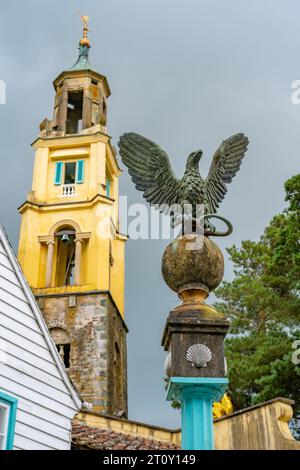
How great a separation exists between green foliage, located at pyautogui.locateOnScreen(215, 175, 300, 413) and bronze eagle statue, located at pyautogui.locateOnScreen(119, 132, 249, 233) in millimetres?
10260

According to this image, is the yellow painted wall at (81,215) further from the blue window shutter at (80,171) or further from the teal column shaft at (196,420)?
the teal column shaft at (196,420)

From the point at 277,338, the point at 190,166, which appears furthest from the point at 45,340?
the point at 277,338

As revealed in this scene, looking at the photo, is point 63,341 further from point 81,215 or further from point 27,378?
point 27,378

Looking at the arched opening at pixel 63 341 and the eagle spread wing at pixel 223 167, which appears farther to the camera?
the arched opening at pixel 63 341

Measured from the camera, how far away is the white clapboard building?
28.3 feet

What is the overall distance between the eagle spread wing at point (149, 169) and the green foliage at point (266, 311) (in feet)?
34.9

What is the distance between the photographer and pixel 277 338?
19.1m

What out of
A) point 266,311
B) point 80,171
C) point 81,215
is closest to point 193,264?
point 266,311

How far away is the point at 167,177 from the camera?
18.9 feet

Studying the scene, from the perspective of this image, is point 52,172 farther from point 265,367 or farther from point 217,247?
point 217,247

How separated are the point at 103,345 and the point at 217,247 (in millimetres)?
20777

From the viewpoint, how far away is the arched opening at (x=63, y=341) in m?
25.7

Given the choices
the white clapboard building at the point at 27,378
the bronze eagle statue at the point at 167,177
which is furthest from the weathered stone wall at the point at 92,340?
the bronze eagle statue at the point at 167,177

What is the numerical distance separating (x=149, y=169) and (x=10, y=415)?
180 inches
